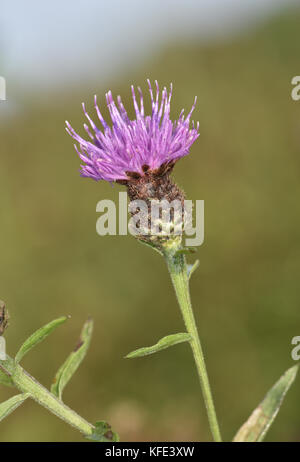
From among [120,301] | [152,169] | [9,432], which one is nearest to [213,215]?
[120,301]

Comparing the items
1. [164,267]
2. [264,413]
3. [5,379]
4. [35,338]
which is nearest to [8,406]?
[5,379]

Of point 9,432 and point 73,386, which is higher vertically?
point 73,386

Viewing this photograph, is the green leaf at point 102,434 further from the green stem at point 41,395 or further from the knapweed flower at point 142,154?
the knapweed flower at point 142,154

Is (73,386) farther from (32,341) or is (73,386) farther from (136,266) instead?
(32,341)

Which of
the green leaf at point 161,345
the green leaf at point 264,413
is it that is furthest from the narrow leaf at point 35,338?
the green leaf at point 264,413

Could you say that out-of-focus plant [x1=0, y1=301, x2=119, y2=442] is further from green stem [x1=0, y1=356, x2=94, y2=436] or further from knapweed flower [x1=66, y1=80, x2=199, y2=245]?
knapweed flower [x1=66, y1=80, x2=199, y2=245]

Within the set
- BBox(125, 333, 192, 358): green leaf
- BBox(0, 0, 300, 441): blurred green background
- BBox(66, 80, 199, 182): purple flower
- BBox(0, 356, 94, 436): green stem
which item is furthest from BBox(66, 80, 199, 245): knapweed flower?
BBox(0, 0, 300, 441): blurred green background

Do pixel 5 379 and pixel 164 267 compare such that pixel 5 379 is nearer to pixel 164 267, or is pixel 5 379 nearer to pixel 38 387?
pixel 38 387
